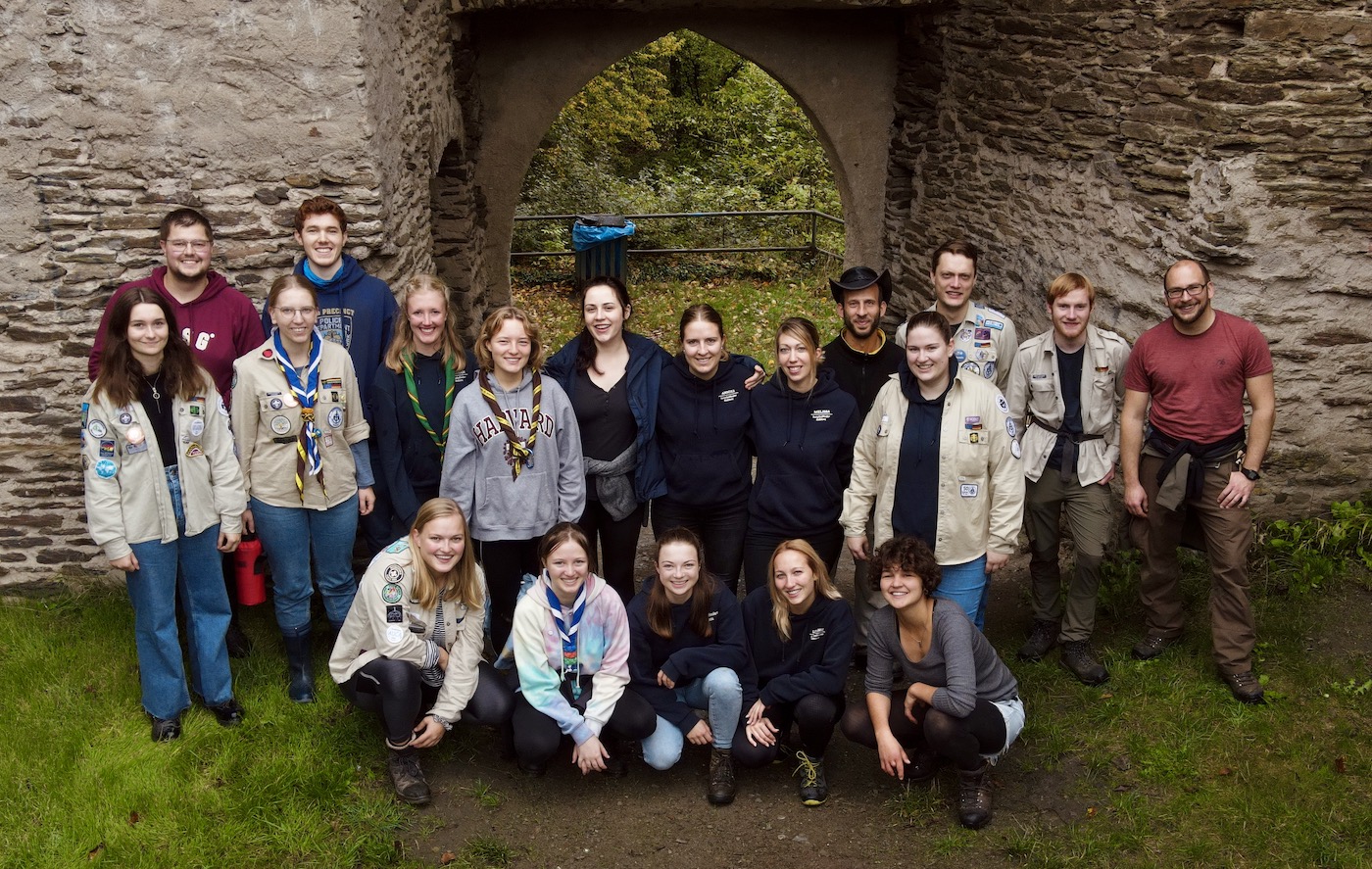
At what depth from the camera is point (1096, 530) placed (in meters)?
5.20

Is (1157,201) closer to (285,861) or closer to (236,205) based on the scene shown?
(236,205)

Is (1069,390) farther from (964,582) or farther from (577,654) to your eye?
(577,654)

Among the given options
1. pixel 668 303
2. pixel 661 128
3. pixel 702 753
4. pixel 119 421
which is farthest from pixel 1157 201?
pixel 661 128

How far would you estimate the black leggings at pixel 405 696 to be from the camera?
4.51m

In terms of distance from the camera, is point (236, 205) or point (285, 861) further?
point (236, 205)

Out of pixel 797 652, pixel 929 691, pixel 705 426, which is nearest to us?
pixel 929 691

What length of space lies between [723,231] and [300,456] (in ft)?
37.0

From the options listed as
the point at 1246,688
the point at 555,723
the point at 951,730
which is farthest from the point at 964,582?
the point at 555,723

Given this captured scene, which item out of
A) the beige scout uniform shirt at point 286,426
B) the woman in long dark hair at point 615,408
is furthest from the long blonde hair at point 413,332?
the woman in long dark hair at point 615,408

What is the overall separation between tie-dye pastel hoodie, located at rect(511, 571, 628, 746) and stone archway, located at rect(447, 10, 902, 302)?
199 inches

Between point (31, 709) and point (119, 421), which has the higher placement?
point (119, 421)

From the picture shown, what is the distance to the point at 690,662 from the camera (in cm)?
463

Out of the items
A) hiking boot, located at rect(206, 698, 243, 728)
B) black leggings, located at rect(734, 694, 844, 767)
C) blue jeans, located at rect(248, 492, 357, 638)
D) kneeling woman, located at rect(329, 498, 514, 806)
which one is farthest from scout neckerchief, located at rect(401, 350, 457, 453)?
black leggings, located at rect(734, 694, 844, 767)

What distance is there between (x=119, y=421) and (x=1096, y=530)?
405cm
